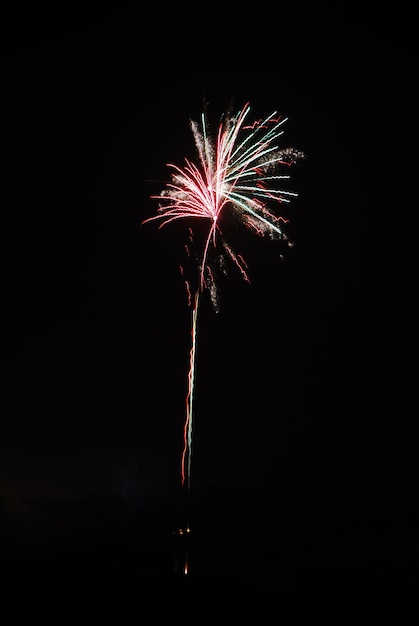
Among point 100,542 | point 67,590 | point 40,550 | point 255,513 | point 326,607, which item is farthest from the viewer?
point 255,513

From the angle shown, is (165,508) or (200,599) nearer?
(200,599)

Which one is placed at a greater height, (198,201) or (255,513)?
(198,201)

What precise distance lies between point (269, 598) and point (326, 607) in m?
0.90

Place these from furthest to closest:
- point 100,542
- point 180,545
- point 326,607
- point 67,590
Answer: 1. point 100,542
2. point 180,545
3. point 67,590
4. point 326,607

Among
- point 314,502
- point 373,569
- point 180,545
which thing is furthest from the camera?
point 314,502

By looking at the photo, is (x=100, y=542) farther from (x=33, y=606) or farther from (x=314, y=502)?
(x=314, y=502)

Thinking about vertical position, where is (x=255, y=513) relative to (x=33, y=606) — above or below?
above

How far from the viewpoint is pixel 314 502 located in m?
15.7

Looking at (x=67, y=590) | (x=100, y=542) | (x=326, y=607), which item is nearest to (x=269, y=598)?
(x=326, y=607)

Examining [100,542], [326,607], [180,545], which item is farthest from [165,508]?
[326,607]

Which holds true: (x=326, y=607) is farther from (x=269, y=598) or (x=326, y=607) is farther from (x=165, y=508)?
(x=165, y=508)

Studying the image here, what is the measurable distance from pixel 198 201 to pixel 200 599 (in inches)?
285

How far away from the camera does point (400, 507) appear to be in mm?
14805

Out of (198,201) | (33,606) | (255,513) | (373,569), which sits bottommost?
(33,606)
